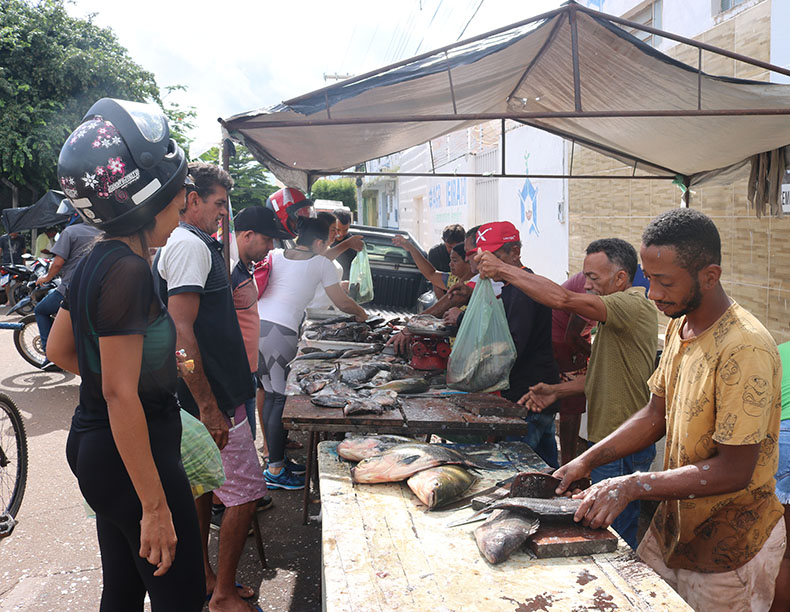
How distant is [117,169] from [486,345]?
93.1 inches

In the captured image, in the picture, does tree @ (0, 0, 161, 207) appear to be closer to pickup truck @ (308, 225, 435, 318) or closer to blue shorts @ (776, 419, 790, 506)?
pickup truck @ (308, 225, 435, 318)

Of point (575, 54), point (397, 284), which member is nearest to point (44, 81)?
point (397, 284)

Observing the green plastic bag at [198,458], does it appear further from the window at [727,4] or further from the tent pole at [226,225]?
the window at [727,4]

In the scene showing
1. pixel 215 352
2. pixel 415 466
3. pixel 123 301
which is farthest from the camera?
pixel 215 352

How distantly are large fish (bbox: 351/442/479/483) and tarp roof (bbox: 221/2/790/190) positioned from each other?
2312mm

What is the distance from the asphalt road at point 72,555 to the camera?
11.5ft

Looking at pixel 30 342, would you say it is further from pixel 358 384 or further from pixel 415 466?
pixel 415 466

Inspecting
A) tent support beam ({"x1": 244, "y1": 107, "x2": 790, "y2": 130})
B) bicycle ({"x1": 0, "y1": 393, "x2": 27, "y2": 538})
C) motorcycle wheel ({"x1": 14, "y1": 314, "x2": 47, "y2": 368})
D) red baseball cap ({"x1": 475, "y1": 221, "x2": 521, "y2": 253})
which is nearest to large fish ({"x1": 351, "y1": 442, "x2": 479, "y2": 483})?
red baseball cap ({"x1": 475, "y1": 221, "x2": 521, "y2": 253})

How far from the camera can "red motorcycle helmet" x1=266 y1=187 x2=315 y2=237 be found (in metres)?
5.95

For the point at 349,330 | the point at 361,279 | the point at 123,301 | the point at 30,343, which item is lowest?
the point at 30,343

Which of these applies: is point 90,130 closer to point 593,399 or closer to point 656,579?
point 656,579

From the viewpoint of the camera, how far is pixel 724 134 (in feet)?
17.1

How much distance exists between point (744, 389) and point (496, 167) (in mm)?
14149

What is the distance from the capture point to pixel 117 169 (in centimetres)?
194
